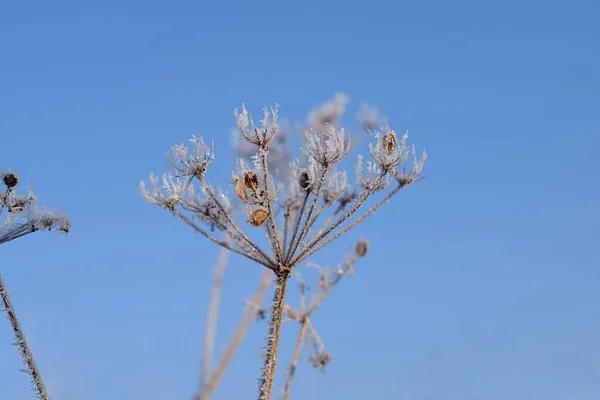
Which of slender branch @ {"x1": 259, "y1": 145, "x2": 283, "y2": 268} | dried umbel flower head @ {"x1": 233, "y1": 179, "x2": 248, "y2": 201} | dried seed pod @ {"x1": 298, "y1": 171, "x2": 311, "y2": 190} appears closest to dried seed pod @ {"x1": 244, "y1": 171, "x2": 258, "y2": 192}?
dried umbel flower head @ {"x1": 233, "y1": 179, "x2": 248, "y2": 201}

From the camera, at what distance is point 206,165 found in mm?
9109

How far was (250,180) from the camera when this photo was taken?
8.73 metres

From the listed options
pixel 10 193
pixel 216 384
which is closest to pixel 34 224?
pixel 10 193

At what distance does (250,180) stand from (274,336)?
1751 mm

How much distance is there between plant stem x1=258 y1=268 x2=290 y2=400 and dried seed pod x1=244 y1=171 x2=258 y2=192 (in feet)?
3.26

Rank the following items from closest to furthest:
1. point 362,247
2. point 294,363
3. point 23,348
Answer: point 23,348 < point 294,363 < point 362,247

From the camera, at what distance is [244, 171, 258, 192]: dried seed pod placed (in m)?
8.72

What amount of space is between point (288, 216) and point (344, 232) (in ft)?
3.55

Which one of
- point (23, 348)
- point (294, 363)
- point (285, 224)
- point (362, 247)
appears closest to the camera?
point (23, 348)

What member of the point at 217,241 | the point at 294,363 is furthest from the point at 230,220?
the point at 294,363

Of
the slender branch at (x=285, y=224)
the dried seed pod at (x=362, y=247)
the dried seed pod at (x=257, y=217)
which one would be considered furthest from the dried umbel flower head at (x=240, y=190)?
the dried seed pod at (x=362, y=247)

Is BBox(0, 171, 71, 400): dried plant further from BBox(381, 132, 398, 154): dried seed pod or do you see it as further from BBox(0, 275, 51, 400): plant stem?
BBox(381, 132, 398, 154): dried seed pod

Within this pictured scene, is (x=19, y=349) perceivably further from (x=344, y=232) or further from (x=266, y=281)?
(x=266, y=281)

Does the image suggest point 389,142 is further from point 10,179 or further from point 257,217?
point 10,179
